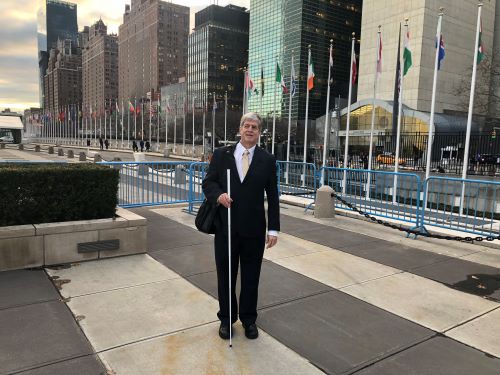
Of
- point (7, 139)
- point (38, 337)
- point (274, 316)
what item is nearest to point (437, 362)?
point (274, 316)

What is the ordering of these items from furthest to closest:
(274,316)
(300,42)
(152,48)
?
(152,48) → (300,42) → (274,316)

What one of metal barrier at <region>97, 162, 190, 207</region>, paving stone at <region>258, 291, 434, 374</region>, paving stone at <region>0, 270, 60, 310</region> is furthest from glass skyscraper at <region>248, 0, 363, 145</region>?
paving stone at <region>258, 291, 434, 374</region>

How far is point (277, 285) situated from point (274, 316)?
1.00m

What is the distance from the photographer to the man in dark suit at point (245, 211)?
3.79 metres

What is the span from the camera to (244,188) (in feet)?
12.5

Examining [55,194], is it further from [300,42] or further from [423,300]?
[300,42]

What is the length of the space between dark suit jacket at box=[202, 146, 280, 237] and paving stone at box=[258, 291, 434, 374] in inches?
43.5

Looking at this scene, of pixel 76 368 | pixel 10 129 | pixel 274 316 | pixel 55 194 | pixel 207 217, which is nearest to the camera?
pixel 76 368

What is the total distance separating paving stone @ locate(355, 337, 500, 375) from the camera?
3453 millimetres

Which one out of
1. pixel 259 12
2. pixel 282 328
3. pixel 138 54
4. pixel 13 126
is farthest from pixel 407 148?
pixel 138 54

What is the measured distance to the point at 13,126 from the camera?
192 feet

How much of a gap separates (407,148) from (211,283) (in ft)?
88.8

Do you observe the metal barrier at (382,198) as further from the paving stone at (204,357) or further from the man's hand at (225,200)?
the man's hand at (225,200)

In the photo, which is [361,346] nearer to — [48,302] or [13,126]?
[48,302]
